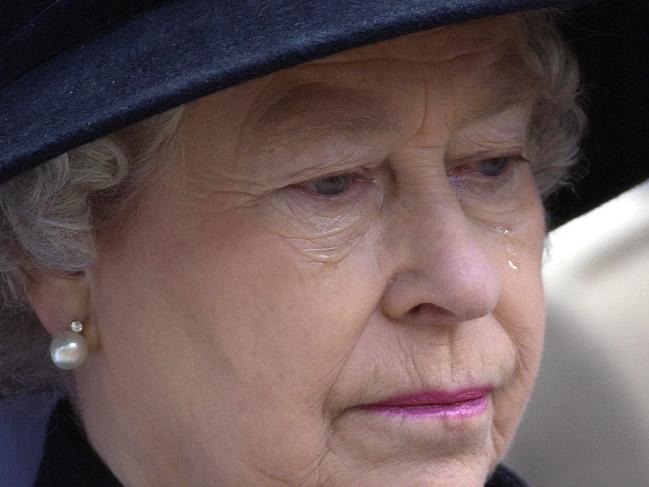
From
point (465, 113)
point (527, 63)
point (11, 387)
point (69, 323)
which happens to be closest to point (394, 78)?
point (465, 113)

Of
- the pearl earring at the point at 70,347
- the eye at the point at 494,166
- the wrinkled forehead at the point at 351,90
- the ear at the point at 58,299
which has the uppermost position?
the wrinkled forehead at the point at 351,90

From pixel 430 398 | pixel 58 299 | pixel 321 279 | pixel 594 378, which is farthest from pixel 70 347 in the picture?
pixel 594 378

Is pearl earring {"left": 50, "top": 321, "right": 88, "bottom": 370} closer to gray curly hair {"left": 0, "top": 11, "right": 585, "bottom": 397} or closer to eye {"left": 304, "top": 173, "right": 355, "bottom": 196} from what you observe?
gray curly hair {"left": 0, "top": 11, "right": 585, "bottom": 397}

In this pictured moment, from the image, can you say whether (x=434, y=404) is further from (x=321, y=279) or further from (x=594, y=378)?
(x=594, y=378)

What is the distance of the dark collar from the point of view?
229cm

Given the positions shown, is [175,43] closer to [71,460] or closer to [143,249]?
[143,249]

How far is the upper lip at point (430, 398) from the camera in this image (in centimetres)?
201

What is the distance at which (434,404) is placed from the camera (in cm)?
204

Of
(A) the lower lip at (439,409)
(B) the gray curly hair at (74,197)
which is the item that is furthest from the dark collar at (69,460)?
(A) the lower lip at (439,409)

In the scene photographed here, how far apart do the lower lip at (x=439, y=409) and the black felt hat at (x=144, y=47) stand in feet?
2.09

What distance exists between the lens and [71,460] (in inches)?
91.5

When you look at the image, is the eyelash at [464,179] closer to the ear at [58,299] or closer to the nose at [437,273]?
the nose at [437,273]

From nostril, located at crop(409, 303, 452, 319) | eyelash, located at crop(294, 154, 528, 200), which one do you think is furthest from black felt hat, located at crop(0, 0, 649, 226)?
nostril, located at crop(409, 303, 452, 319)

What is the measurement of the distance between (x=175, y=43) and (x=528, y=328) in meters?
0.85
